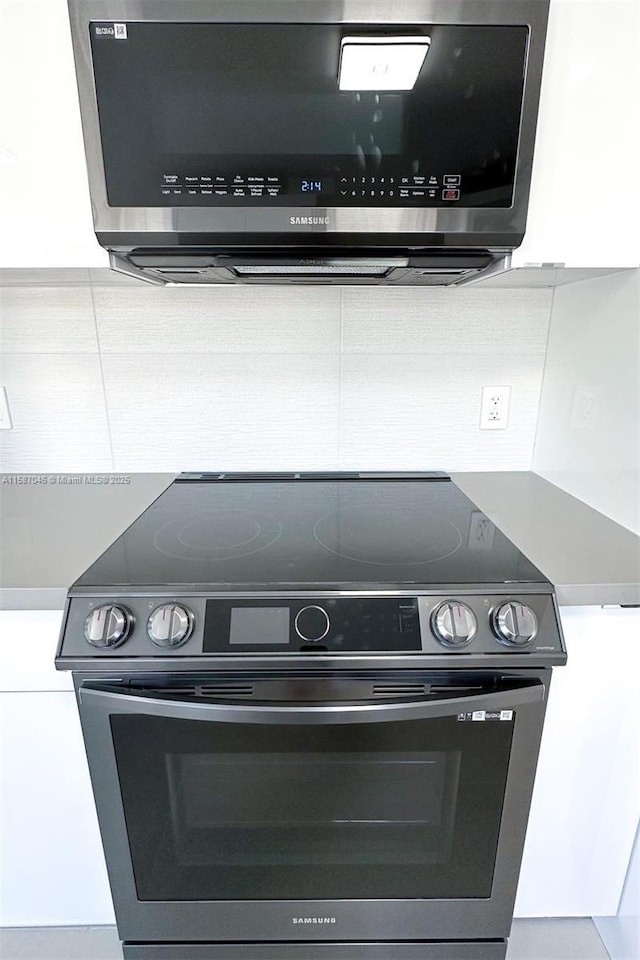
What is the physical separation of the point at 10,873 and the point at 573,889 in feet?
3.69

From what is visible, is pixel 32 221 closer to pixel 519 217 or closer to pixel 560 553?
pixel 519 217

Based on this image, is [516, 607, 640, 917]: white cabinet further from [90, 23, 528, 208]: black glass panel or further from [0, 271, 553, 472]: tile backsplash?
[90, 23, 528, 208]: black glass panel

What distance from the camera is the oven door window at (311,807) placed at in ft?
2.81

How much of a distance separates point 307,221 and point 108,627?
715 mm

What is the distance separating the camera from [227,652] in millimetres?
801

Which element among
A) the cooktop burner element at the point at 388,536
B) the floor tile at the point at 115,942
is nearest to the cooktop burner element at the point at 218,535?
the cooktop burner element at the point at 388,536

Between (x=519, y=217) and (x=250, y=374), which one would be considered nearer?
(x=519, y=217)

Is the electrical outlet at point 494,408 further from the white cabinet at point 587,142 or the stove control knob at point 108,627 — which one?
the stove control knob at point 108,627

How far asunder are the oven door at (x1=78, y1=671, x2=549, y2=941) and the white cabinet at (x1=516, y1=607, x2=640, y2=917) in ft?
0.28

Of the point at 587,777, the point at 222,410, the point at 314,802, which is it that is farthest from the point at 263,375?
the point at 587,777

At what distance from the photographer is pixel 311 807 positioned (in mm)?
919

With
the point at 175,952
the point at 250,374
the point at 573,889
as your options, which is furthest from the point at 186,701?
the point at 573,889

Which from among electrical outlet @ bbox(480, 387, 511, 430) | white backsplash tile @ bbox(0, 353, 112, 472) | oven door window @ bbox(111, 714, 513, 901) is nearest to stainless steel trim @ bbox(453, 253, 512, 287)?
electrical outlet @ bbox(480, 387, 511, 430)

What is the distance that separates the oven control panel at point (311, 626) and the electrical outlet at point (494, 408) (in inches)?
25.1
